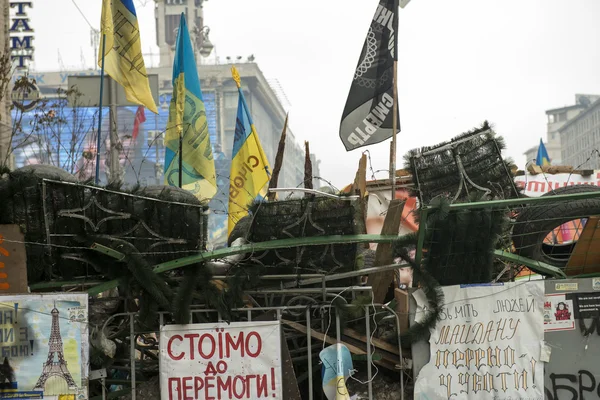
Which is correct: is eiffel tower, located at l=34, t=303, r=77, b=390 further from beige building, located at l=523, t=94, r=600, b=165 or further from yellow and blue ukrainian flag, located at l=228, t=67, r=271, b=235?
beige building, located at l=523, t=94, r=600, b=165

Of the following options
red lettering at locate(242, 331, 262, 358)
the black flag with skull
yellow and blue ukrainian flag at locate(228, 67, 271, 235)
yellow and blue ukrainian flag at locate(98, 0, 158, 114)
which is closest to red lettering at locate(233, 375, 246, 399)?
red lettering at locate(242, 331, 262, 358)

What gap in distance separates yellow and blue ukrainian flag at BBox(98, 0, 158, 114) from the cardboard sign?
489 centimetres

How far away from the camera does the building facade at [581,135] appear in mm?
126312

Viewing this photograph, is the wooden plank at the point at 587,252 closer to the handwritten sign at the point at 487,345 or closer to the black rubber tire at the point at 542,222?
the black rubber tire at the point at 542,222

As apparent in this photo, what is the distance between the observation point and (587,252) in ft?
28.1

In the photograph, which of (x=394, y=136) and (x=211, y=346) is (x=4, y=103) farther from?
(x=211, y=346)

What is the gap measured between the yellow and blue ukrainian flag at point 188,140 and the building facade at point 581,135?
114 m

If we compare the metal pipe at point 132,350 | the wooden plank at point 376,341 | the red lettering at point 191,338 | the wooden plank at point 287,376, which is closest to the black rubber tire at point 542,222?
the wooden plank at point 376,341

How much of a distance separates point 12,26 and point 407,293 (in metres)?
44.2

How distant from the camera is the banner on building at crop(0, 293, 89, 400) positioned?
25.0 feet

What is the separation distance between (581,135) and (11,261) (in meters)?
136

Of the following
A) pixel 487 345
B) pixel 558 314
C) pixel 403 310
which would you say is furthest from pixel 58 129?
pixel 558 314

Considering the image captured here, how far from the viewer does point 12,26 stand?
47719 mm

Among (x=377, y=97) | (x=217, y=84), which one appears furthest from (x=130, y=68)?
(x=217, y=84)
